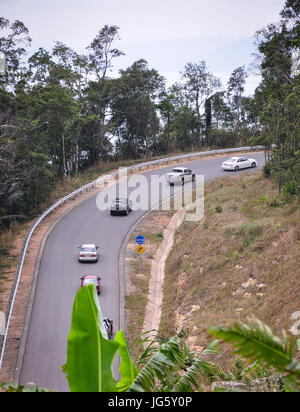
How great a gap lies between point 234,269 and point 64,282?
32.2 feet

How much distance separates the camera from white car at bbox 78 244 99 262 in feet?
90.7

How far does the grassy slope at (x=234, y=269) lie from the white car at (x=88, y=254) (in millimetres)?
4571

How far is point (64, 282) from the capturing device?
84.1 feet

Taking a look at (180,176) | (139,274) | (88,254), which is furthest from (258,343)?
(180,176)

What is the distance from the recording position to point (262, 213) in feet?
88.7

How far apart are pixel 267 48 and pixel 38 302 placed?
24350 millimetres

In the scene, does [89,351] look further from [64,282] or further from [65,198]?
[65,198]

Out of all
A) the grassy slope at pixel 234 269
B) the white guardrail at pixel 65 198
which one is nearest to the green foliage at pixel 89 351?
the grassy slope at pixel 234 269

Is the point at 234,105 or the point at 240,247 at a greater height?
the point at 234,105

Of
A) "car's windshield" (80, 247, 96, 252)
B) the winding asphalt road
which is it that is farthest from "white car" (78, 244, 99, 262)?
the winding asphalt road

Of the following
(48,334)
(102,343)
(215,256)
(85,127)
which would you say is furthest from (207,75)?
(102,343)

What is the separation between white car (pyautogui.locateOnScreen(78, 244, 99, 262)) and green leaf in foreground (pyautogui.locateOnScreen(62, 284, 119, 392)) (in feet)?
75.0
